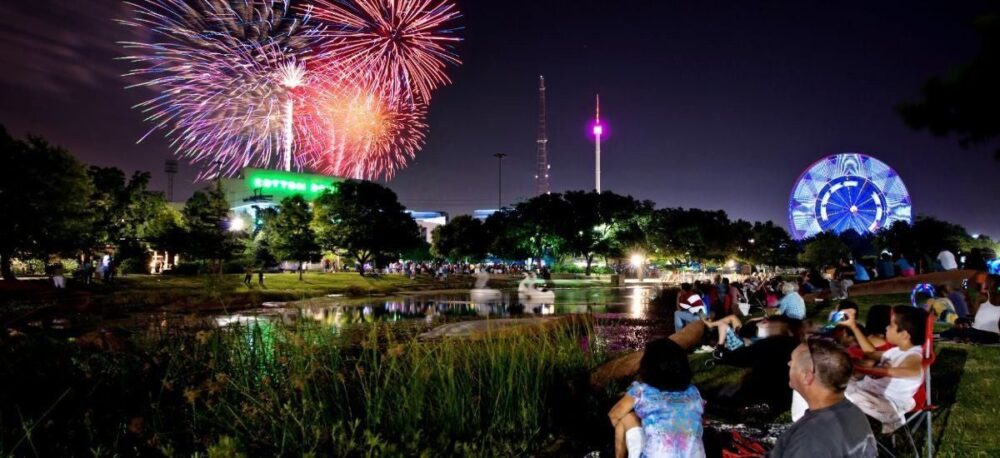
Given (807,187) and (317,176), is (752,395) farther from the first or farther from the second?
(317,176)

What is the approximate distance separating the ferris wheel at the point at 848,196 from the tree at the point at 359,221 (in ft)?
163

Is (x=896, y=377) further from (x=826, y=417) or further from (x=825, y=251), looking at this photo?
(x=825, y=251)

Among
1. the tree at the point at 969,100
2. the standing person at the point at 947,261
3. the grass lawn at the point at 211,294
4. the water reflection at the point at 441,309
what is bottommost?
the water reflection at the point at 441,309

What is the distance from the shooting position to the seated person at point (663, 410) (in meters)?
3.72

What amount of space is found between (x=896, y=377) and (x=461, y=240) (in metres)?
77.6

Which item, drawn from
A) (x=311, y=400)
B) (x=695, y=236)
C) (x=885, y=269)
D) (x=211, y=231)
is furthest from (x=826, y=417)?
(x=695, y=236)

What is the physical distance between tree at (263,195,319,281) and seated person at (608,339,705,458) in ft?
149

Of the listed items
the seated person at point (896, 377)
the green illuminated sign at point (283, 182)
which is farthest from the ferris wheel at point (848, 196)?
the seated person at point (896, 377)

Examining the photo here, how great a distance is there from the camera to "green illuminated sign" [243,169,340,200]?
96312mm

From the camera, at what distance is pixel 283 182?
327ft

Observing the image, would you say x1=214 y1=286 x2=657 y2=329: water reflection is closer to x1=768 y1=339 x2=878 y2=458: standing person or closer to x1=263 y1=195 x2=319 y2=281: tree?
x1=768 y1=339 x2=878 y2=458: standing person

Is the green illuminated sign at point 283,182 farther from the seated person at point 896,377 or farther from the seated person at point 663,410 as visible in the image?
the seated person at point 663,410

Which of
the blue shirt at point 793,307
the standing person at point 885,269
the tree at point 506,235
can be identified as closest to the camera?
the blue shirt at point 793,307

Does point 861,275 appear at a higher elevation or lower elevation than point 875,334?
higher
